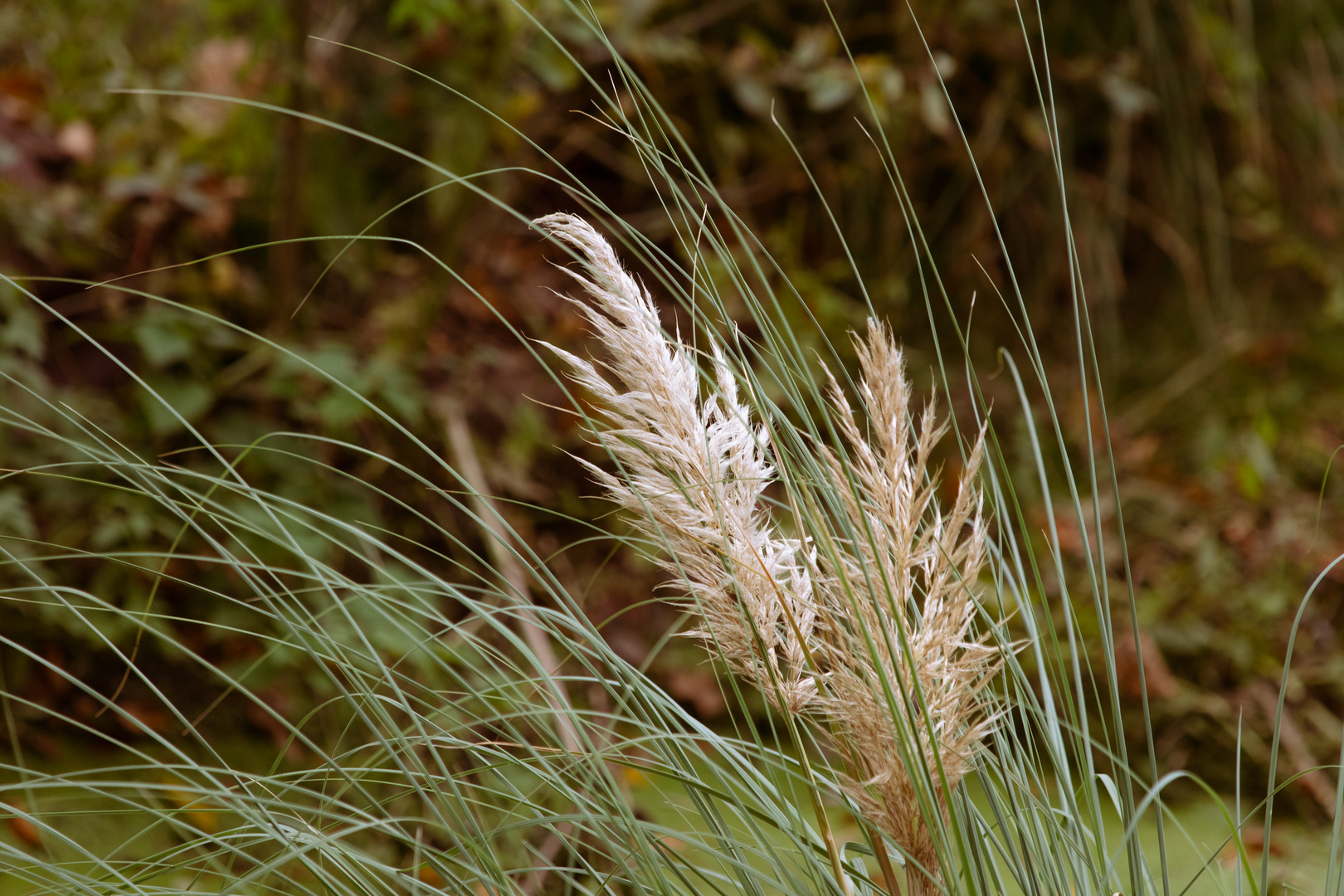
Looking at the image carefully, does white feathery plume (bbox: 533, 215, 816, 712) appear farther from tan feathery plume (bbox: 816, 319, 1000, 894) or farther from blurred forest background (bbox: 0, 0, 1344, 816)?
blurred forest background (bbox: 0, 0, 1344, 816)

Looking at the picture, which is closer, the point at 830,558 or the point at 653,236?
the point at 830,558

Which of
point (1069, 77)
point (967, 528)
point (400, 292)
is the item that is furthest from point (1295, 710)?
point (400, 292)

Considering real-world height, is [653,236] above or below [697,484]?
below

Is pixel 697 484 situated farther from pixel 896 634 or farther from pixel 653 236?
pixel 653 236

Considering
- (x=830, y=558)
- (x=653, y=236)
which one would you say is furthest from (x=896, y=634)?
(x=653, y=236)

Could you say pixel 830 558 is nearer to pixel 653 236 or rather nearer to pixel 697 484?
pixel 697 484

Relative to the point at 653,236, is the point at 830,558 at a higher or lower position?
higher
